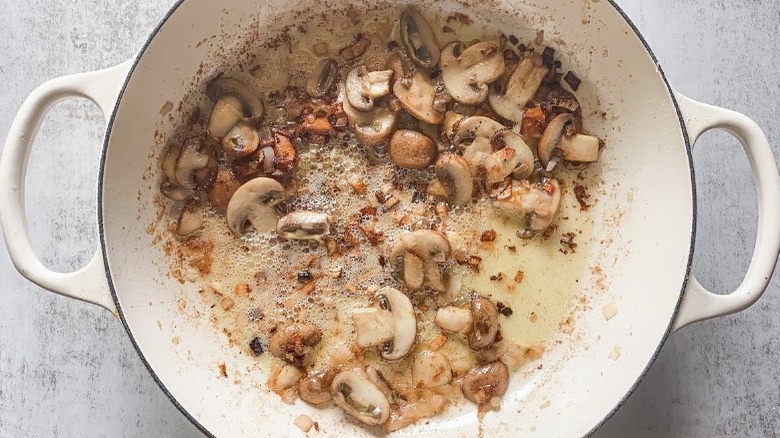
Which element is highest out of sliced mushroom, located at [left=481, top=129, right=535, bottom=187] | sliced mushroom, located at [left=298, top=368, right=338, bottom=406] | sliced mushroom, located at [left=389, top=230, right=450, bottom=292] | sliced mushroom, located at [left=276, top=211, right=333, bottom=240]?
sliced mushroom, located at [left=481, top=129, right=535, bottom=187]

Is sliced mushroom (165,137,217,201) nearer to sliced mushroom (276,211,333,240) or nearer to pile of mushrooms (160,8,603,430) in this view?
pile of mushrooms (160,8,603,430)

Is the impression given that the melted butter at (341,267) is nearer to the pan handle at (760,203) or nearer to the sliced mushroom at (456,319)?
the sliced mushroom at (456,319)

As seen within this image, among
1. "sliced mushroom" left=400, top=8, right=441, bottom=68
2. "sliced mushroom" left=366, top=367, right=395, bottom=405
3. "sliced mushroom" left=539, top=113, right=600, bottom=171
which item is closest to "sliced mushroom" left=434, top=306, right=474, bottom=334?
"sliced mushroom" left=366, top=367, right=395, bottom=405

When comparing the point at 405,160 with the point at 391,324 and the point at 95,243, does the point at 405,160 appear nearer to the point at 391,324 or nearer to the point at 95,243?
the point at 391,324

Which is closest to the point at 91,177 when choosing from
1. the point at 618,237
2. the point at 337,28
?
the point at 337,28

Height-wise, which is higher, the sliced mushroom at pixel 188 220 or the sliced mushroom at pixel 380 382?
the sliced mushroom at pixel 188 220

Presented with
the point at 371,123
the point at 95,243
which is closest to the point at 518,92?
the point at 371,123

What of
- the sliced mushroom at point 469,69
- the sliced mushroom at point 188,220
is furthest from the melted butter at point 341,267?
the sliced mushroom at point 469,69
